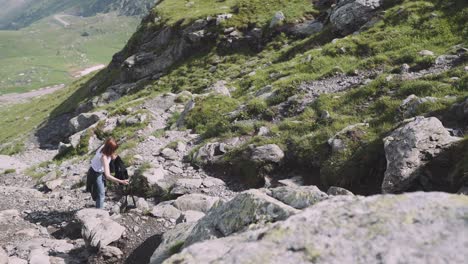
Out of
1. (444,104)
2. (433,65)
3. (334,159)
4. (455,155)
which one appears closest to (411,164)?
(455,155)

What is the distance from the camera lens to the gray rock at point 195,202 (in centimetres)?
1641

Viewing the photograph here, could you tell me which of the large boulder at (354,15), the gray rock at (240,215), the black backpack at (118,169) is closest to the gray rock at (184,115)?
the black backpack at (118,169)

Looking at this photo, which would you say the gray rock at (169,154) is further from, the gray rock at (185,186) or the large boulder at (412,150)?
the large boulder at (412,150)

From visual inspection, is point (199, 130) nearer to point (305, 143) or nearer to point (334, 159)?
point (305, 143)

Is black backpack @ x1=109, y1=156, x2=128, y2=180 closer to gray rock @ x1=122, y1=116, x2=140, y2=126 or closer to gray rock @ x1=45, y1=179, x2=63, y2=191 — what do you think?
gray rock @ x1=45, y1=179, x2=63, y2=191

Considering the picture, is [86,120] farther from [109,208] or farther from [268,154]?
[268,154]

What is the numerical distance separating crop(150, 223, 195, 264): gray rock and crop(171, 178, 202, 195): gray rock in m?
7.09

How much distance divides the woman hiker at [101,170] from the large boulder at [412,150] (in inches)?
385

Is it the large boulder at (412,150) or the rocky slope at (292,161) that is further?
the large boulder at (412,150)

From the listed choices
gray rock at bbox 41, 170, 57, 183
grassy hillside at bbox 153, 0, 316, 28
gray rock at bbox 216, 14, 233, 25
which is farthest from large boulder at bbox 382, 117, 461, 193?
gray rock at bbox 216, 14, 233, 25

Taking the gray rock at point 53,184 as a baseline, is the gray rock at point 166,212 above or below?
above

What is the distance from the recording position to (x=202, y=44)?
4731cm

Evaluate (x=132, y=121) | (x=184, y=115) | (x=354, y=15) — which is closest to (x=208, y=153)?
(x=184, y=115)

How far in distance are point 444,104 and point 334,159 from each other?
16.6ft
